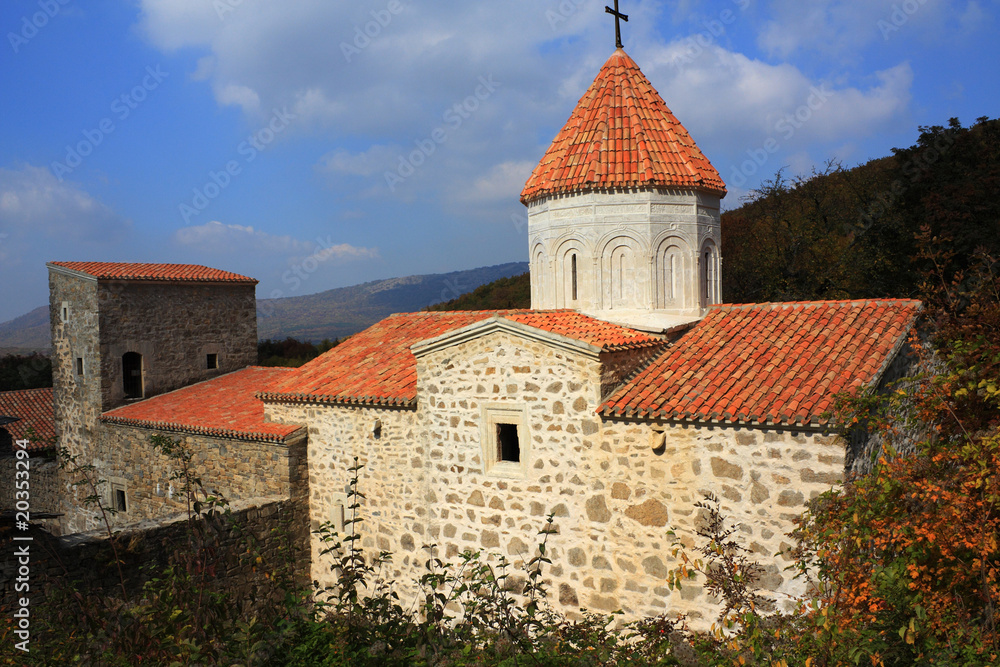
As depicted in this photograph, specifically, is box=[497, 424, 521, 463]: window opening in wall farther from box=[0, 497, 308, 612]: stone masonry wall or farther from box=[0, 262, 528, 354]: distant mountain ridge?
box=[0, 262, 528, 354]: distant mountain ridge

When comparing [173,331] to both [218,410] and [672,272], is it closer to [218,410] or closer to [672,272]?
[218,410]

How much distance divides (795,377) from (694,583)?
2340 millimetres

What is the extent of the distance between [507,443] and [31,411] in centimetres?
1821

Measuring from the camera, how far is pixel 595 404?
707 centimetres

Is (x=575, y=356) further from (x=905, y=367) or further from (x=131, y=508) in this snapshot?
(x=131, y=508)

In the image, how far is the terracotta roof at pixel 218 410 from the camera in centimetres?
1015

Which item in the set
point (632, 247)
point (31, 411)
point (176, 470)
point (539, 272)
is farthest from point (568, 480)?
point (31, 411)

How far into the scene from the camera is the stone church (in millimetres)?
6488

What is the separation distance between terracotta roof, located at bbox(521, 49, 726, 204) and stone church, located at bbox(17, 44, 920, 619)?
0.03m

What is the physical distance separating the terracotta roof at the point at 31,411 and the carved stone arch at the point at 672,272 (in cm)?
1703

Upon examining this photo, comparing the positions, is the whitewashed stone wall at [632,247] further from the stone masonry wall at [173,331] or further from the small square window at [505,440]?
the stone masonry wall at [173,331]

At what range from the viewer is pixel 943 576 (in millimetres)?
4812

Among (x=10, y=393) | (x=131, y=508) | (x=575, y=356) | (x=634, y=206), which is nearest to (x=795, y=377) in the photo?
(x=575, y=356)

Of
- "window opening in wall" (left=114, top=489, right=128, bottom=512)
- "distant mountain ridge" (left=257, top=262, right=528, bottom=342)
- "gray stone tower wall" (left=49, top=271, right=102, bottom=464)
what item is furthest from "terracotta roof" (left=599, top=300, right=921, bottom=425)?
"distant mountain ridge" (left=257, top=262, right=528, bottom=342)
